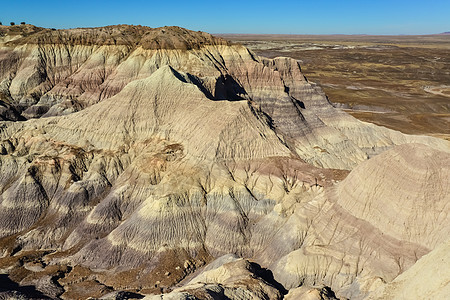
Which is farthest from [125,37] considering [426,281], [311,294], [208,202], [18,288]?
[426,281]

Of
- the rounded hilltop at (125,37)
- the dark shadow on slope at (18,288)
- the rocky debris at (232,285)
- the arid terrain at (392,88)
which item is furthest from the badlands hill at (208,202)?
the arid terrain at (392,88)

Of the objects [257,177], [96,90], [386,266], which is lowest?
[386,266]

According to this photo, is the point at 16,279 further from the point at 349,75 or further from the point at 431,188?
the point at 349,75

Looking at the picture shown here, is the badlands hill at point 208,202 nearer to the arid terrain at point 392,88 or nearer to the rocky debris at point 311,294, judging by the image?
the rocky debris at point 311,294

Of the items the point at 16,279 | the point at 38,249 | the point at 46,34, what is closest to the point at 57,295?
the point at 16,279

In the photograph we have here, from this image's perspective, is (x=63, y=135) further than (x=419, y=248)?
Yes

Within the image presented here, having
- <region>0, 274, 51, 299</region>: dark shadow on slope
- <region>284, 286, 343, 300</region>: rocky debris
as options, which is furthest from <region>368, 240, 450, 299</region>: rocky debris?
<region>0, 274, 51, 299</region>: dark shadow on slope

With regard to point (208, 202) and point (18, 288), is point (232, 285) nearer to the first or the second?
point (208, 202)
